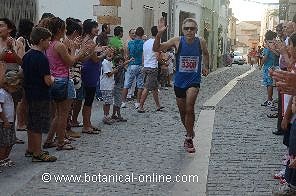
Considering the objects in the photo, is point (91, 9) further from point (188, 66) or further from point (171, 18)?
point (171, 18)

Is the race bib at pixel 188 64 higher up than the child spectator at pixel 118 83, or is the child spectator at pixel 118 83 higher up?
the race bib at pixel 188 64

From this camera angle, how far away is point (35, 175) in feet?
21.0

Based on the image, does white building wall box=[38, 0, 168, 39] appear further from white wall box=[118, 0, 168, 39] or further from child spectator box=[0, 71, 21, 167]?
child spectator box=[0, 71, 21, 167]

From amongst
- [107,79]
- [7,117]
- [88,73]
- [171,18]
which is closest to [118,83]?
[107,79]

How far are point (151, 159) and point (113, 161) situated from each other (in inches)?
20.4

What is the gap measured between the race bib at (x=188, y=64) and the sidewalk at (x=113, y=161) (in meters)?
1.16

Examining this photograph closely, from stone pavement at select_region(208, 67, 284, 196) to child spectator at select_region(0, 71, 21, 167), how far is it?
2.46 metres

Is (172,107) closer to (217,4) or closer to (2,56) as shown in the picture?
(2,56)

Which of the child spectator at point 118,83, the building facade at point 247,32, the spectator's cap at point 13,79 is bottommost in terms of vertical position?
the building facade at point 247,32

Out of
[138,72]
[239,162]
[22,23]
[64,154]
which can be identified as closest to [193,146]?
[239,162]

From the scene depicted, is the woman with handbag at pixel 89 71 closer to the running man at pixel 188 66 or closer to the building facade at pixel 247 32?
the running man at pixel 188 66

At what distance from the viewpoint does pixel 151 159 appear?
Answer: 7.32m

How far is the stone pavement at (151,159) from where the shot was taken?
234 inches

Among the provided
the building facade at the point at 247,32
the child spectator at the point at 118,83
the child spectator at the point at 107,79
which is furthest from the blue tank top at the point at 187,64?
the building facade at the point at 247,32
